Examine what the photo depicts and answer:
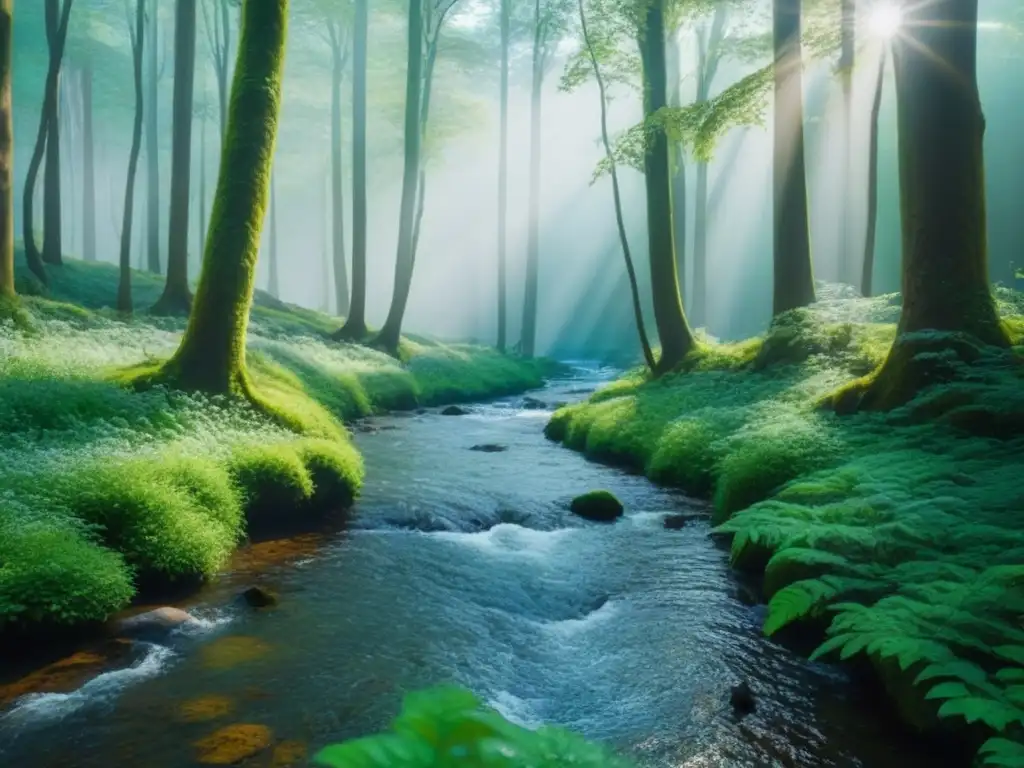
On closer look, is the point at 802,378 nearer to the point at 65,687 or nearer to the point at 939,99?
the point at 939,99

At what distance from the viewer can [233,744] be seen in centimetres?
384

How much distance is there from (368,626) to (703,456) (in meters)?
5.85

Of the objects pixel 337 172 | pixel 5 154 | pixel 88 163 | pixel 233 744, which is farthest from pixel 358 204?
pixel 233 744

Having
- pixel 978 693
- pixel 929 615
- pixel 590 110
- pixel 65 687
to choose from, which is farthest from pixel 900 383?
pixel 590 110

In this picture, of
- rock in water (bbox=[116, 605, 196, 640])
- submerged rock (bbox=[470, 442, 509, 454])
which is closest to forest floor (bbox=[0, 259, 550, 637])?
rock in water (bbox=[116, 605, 196, 640])

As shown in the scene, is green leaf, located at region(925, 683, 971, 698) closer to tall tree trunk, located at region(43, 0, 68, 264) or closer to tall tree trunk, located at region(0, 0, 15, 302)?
tall tree trunk, located at region(0, 0, 15, 302)

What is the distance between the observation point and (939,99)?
775cm

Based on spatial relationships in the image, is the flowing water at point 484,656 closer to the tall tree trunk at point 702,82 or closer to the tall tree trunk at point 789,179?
the tall tree trunk at point 789,179

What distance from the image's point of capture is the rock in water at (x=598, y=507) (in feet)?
28.9

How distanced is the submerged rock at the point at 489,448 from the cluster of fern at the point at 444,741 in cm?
1174

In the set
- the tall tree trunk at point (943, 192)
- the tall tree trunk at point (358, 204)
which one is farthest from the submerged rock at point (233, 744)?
the tall tree trunk at point (358, 204)

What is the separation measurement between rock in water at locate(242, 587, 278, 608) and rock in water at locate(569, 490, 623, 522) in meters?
4.16

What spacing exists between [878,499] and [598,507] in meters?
4.07

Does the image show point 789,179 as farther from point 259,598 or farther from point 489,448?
point 259,598
